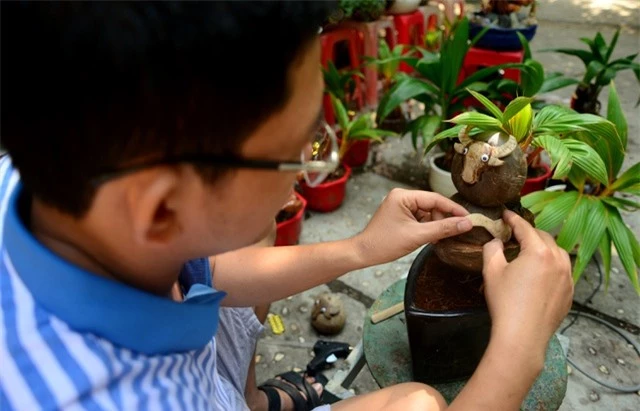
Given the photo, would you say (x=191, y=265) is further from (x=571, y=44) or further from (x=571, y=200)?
(x=571, y=44)

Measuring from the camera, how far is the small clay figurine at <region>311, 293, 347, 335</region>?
1719 mm

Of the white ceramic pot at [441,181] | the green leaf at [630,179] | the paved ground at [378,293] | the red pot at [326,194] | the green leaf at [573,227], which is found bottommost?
the paved ground at [378,293]

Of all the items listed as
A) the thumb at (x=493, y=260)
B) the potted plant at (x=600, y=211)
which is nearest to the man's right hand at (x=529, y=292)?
the thumb at (x=493, y=260)

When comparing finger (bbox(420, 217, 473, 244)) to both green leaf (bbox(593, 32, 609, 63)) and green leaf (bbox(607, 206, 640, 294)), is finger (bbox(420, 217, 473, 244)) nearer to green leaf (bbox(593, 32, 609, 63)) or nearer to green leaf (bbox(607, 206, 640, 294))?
green leaf (bbox(607, 206, 640, 294))

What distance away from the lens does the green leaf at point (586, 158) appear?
1.34 meters

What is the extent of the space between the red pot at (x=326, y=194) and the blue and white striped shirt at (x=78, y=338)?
159cm

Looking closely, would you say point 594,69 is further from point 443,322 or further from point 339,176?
point 443,322

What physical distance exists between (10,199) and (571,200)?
1.50 meters

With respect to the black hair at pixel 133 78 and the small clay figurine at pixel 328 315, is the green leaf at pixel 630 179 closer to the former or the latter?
the small clay figurine at pixel 328 315

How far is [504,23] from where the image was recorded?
2654mm

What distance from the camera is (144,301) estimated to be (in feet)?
2.13

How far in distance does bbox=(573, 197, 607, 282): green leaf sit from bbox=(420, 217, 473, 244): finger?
27.1 inches

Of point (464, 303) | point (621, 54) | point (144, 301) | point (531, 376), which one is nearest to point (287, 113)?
point (144, 301)

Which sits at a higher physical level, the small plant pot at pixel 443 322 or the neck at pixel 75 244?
the neck at pixel 75 244
